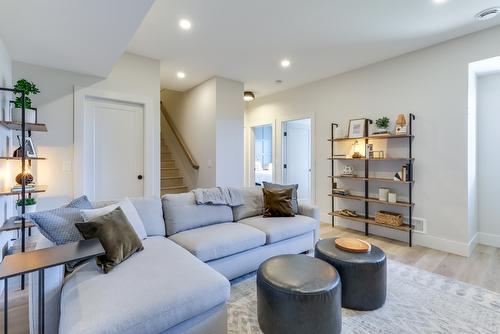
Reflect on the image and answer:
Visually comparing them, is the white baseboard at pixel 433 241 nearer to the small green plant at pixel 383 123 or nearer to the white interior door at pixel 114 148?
the small green plant at pixel 383 123

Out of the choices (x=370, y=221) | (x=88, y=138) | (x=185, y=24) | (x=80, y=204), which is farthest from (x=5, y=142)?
(x=370, y=221)

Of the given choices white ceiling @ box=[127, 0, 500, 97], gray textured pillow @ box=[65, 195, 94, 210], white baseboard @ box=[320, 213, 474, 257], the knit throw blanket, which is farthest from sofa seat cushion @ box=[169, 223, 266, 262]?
white baseboard @ box=[320, 213, 474, 257]

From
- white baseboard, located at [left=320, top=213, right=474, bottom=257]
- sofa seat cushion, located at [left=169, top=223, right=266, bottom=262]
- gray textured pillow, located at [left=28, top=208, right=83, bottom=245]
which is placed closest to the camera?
gray textured pillow, located at [left=28, top=208, right=83, bottom=245]

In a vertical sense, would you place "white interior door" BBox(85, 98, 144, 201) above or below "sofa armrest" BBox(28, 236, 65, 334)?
above

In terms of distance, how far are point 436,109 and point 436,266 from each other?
2.05 metres

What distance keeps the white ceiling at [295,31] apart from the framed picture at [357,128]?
931 millimetres

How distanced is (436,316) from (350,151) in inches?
111

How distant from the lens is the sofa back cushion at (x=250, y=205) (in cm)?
307

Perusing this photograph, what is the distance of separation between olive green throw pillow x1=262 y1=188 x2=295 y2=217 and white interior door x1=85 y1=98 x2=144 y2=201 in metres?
2.01

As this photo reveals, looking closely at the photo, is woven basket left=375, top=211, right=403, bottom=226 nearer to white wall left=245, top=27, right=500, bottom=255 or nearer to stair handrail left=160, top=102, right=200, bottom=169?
white wall left=245, top=27, right=500, bottom=255

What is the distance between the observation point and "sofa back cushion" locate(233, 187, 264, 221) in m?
3.07

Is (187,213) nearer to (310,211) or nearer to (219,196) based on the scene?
(219,196)

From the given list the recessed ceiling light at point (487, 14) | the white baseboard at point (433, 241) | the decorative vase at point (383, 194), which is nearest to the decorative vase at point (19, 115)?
the decorative vase at point (383, 194)

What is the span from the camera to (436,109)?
335cm
